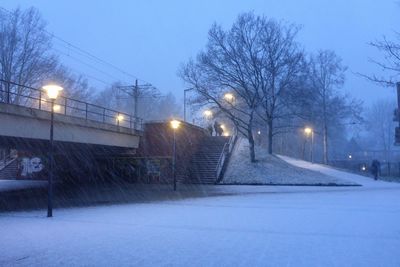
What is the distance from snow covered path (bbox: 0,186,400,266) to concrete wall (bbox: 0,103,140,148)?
6214mm

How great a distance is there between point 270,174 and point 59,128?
704 inches

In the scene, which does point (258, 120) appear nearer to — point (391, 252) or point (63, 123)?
point (63, 123)

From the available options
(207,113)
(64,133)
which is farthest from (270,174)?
(64,133)

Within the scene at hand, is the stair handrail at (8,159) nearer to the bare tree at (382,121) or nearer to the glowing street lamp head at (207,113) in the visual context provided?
the glowing street lamp head at (207,113)

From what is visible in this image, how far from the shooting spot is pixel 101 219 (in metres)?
16.2

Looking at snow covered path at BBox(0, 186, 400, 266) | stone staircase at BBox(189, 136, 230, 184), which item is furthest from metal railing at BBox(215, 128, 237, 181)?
snow covered path at BBox(0, 186, 400, 266)

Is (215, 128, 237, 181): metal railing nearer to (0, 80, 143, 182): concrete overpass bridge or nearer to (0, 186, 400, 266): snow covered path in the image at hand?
(0, 80, 143, 182): concrete overpass bridge

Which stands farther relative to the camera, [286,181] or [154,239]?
[286,181]

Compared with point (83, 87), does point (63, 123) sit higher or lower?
lower

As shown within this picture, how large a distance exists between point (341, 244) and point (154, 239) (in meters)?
4.43

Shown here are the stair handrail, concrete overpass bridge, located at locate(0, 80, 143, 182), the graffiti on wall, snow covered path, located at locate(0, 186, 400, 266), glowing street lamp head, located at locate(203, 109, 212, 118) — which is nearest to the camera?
snow covered path, located at locate(0, 186, 400, 266)

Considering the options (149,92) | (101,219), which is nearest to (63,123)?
(101,219)

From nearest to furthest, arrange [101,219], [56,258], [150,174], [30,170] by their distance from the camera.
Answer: [56,258], [101,219], [150,174], [30,170]

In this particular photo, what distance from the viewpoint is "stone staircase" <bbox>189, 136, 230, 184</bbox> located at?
1540 inches
